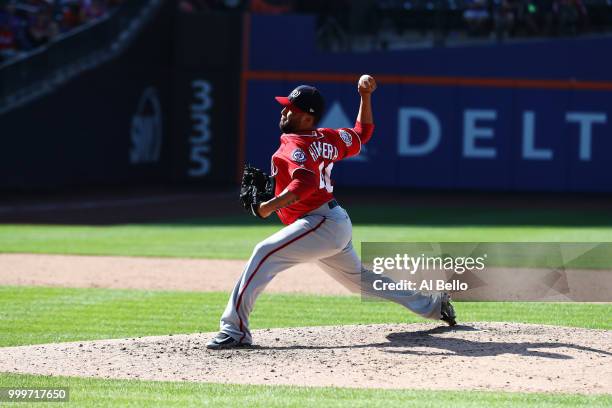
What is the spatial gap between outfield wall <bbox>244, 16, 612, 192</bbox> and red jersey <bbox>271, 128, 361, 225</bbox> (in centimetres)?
1703

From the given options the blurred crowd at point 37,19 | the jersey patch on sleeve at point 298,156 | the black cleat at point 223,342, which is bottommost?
the black cleat at point 223,342

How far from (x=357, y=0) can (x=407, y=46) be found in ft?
7.74

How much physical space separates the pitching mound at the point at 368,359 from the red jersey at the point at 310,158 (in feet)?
3.30

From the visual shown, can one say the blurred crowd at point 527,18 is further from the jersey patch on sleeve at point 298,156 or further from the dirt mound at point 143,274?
the jersey patch on sleeve at point 298,156

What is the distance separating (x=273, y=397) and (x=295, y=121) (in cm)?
214

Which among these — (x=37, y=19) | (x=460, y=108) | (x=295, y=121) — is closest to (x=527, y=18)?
(x=460, y=108)

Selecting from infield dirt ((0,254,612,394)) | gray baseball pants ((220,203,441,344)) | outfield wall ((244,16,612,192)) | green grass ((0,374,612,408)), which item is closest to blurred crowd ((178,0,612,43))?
outfield wall ((244,16,612,192))

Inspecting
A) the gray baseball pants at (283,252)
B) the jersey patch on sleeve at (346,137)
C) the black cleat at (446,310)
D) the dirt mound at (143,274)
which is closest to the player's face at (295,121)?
the jersey patch on sleeve at (346,137)

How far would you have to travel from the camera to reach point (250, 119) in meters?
25.1

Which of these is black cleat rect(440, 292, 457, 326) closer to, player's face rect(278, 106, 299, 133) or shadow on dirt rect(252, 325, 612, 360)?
shadow on dirt rect(252, 325, 612, 360)

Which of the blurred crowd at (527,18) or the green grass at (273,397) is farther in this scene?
the blurred crowd at (527,18)

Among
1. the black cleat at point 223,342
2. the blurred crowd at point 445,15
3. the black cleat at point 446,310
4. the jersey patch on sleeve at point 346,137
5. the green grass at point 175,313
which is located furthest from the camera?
the blurred crowd at point 445,15

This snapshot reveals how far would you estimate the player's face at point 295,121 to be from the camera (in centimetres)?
739

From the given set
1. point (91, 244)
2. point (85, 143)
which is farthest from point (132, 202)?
point (91, 244)
